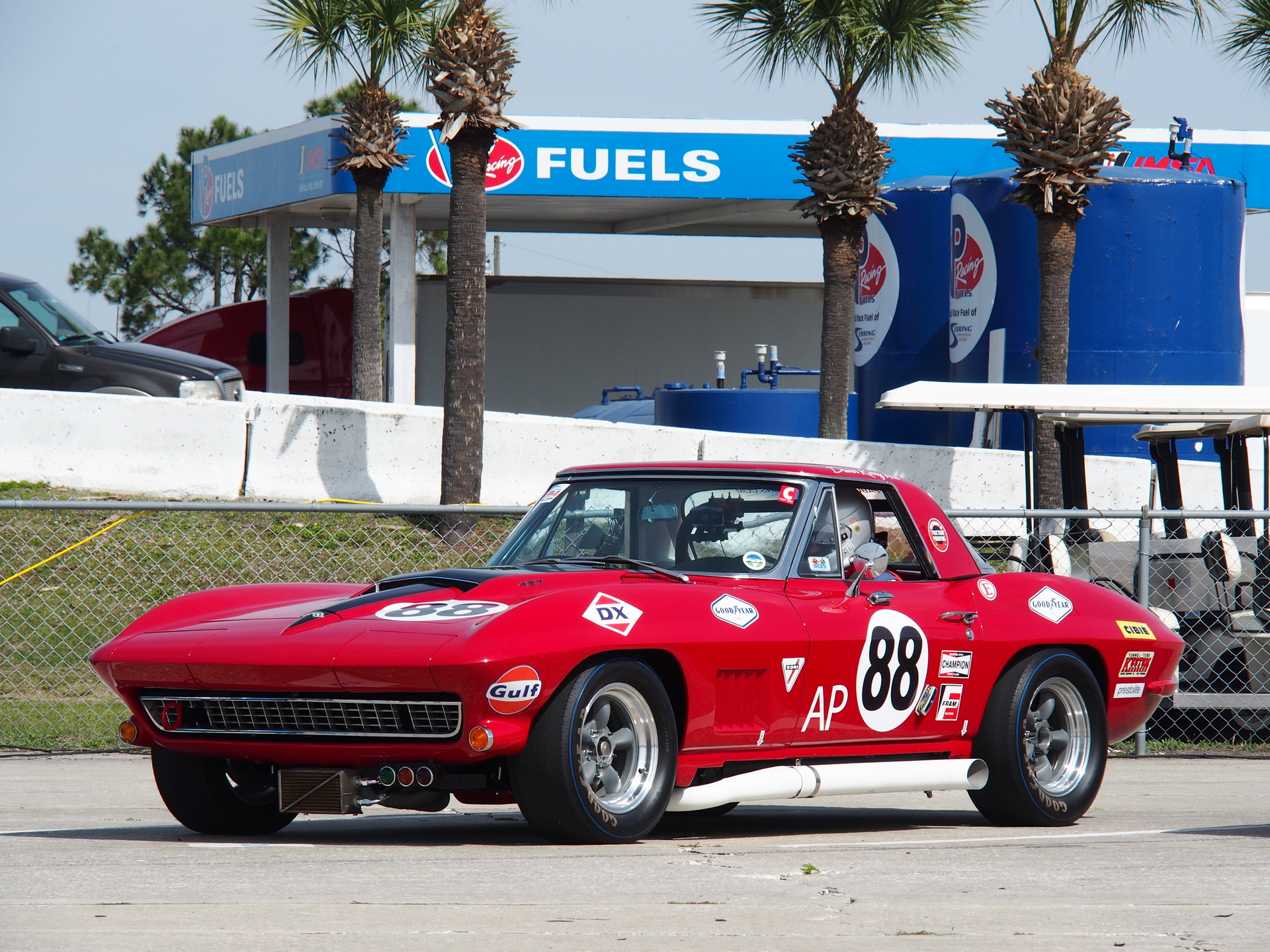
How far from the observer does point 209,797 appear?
6.03m

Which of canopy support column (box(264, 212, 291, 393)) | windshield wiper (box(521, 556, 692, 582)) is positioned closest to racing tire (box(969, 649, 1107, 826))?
windshield wiper (box(521, 556, 692, 582))

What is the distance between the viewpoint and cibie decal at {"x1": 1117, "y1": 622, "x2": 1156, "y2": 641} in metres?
7.35

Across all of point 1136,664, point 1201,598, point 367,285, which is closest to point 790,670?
point 1136,664

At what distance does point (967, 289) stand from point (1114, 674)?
1679 cm

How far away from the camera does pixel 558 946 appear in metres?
3.97

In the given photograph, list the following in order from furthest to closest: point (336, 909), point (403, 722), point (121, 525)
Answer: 1. point (121, 525)
2. point (403, 722)
3. point (336, 909)

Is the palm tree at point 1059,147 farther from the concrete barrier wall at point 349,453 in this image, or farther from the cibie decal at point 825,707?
the cibie decal at point 825,707

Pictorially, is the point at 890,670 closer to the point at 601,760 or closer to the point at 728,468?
the point at 728,468

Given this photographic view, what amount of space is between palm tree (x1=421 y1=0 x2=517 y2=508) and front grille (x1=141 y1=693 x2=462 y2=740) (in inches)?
452

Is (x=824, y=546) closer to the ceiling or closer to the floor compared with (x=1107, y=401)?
closer to the floor

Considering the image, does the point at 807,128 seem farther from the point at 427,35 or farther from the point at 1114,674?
the point at 1114,674

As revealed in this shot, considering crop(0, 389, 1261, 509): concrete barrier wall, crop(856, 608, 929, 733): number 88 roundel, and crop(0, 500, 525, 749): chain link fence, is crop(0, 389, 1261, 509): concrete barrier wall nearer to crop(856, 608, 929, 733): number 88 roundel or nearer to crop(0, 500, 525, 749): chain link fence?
crop(0, 500, 525, 749): chain link fence

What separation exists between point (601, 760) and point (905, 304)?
2097 centimetres

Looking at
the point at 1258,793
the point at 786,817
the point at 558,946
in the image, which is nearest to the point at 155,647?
the point at 558,946
